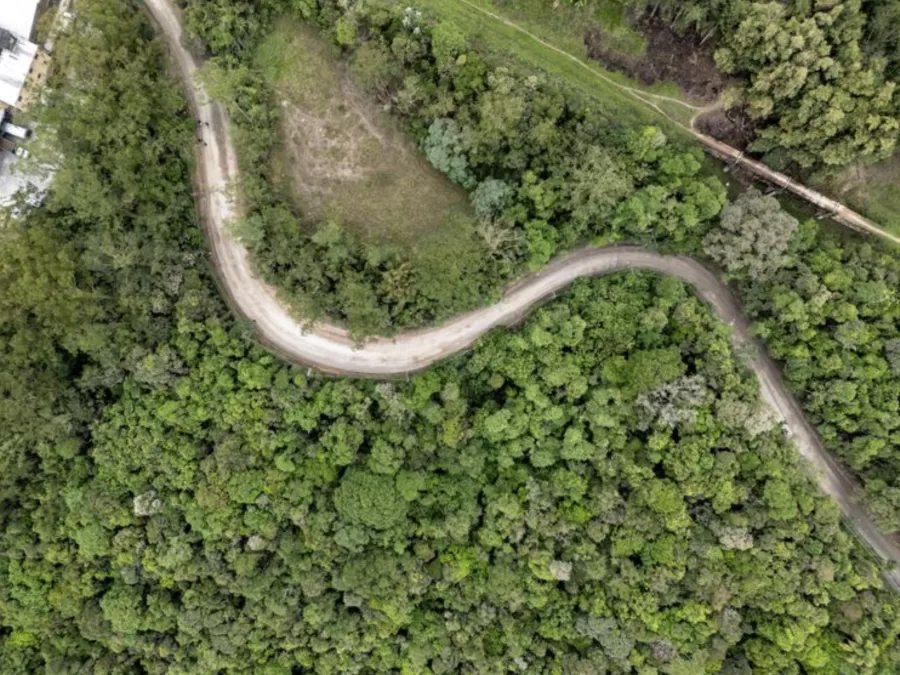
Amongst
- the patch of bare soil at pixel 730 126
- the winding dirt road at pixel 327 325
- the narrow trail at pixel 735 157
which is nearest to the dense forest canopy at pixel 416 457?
the winding dirt road at pixel 327 325

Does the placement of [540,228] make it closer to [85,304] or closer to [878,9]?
[878,9]

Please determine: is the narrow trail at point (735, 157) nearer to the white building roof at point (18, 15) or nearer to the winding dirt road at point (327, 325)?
the winding dirt road at point (327, 325)

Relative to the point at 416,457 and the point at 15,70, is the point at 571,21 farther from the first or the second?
the point at 15,70

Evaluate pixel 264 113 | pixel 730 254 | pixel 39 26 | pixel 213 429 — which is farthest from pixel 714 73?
pixel 39 26

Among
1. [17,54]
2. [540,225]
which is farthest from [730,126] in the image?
[17,54]

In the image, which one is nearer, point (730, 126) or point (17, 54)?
point (730, 126)

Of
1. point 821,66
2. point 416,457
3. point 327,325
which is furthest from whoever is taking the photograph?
point 327,325

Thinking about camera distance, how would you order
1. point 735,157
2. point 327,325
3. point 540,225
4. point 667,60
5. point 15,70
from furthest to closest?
point 327,325 < point 15,70 < point 667,60 < point 735,157 < point 540,225
